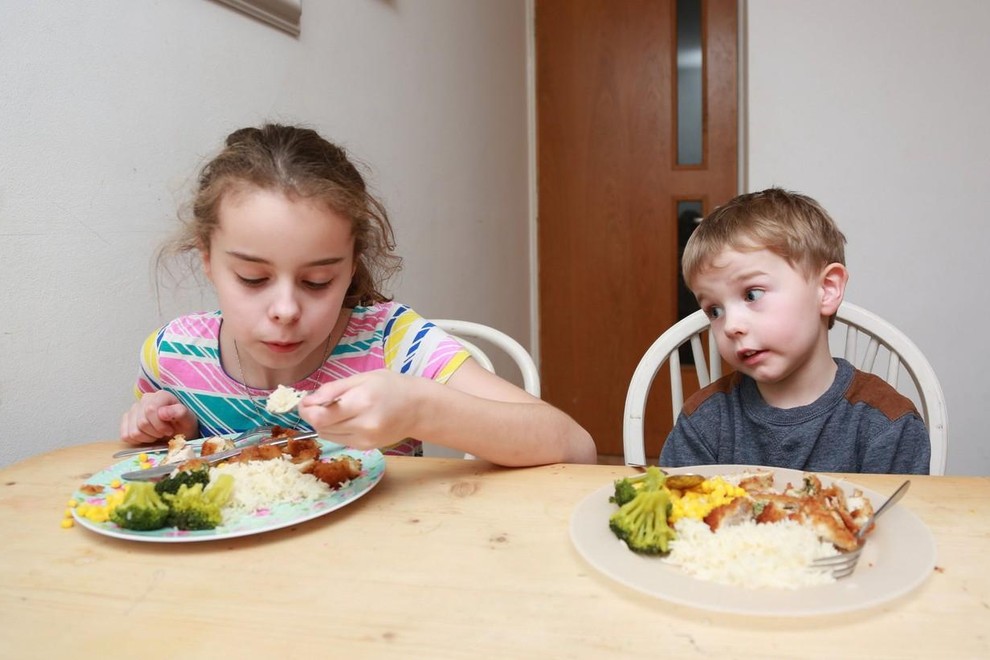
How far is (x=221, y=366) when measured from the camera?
112cm

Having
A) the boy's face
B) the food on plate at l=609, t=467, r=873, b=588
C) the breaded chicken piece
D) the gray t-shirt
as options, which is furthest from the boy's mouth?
the breaded chicken piece

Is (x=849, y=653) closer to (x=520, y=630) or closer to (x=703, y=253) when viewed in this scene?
(x=520, y=630)

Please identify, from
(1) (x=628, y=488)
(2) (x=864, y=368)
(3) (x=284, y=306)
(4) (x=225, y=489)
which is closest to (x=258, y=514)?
(4) (x=225, y=489)

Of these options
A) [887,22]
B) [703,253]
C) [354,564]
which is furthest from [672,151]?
[354,564]

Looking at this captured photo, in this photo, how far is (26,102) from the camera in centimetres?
104

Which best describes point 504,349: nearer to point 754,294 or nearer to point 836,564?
point 754,294

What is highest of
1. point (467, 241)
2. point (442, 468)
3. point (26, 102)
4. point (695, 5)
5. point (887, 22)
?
point (695, 5)

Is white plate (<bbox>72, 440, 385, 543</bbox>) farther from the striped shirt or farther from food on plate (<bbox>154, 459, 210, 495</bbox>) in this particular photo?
the striped shirt

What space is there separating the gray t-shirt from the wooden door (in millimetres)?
2026

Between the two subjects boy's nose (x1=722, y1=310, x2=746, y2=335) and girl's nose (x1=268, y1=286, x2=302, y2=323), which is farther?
boy's nose (x1=722, y1=310, x2=746, y2=335)

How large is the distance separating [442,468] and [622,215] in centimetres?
256

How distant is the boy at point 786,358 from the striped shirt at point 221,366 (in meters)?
0.44

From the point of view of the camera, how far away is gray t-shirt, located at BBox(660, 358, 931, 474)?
1081mm

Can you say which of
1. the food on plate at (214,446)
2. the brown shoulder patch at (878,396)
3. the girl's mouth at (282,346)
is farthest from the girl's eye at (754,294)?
the food on plate at (214,446)
